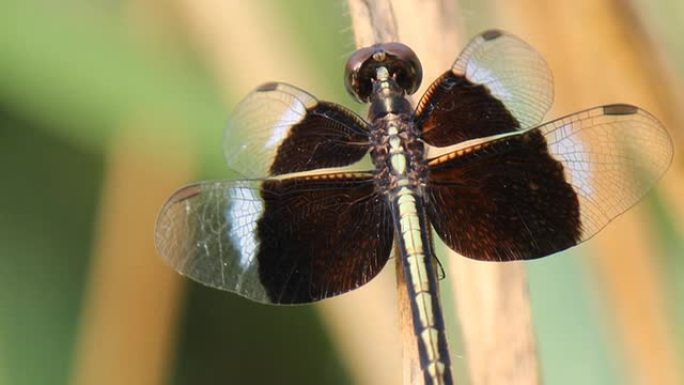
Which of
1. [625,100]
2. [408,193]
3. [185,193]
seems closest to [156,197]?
[185,193]

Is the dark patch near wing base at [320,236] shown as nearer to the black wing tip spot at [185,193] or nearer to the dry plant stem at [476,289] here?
the black wing tip spot at [185,193]

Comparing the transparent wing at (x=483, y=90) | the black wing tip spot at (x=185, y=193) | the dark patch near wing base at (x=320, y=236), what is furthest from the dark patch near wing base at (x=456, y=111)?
the black wing tip spot at (x=185, y=193)

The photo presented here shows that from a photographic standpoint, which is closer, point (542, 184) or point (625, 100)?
point (542, 184)

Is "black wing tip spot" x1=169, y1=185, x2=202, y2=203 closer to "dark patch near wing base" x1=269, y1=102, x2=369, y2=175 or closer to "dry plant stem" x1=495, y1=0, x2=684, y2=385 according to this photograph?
"dark patch near wing base" x1=269, y1=102, x2=369, y2=175

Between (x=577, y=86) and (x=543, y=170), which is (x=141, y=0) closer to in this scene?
(x=577, y=86)

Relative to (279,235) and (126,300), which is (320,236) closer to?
(279,235)

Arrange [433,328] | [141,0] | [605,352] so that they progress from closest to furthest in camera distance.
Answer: [433,328] → [605,352] → [141,0]

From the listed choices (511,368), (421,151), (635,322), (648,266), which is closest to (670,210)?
(648,266)
